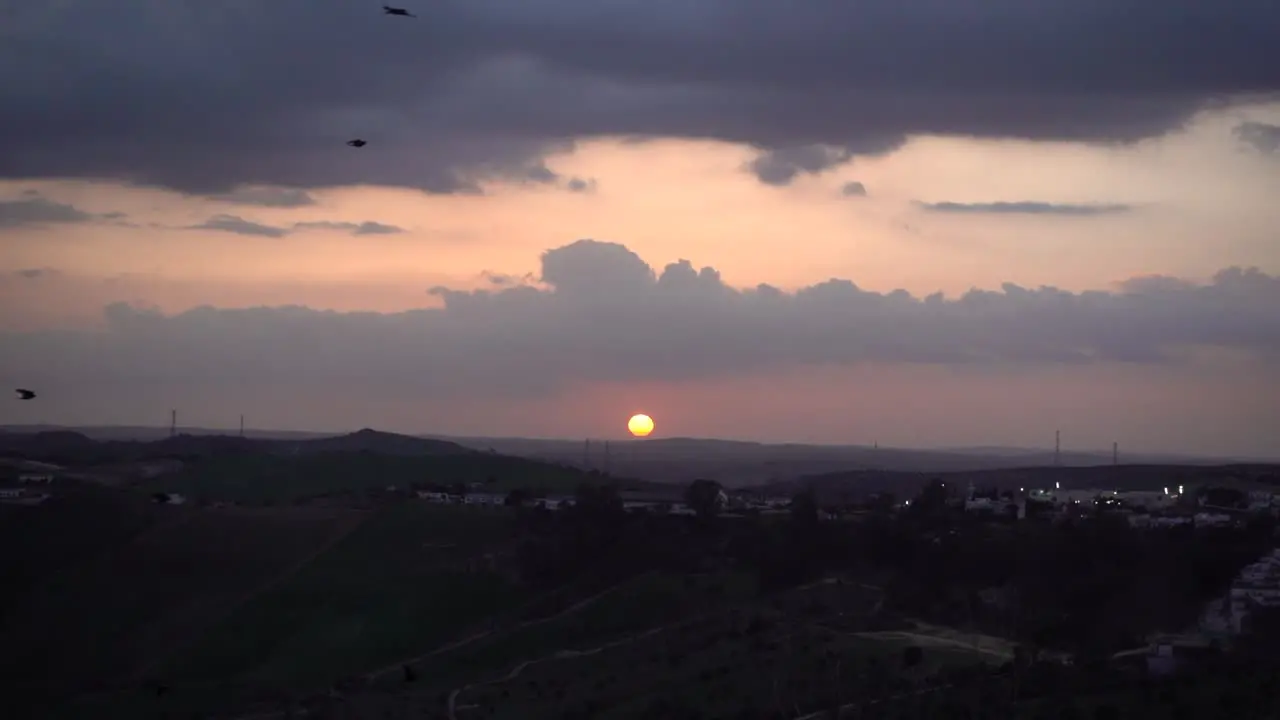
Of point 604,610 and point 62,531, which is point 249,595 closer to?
point 62,531

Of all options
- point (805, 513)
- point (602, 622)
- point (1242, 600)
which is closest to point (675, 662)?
point (602, 622)

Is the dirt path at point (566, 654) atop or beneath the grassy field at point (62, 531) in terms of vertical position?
beneath

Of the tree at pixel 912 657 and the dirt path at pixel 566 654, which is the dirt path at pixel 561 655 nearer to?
the dirt path at pixel 566 654

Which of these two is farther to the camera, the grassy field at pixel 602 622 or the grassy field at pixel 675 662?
the grassy field at pixel 602 622

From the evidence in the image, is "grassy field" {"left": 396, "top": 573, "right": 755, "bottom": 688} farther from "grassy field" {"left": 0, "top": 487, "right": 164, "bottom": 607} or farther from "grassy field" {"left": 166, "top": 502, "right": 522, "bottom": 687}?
"grassy field" {"left": 0, "top": 487, "right": 164, "bottom": 607}

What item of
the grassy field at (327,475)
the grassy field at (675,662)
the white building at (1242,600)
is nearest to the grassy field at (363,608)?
the grassy field at (675,662)

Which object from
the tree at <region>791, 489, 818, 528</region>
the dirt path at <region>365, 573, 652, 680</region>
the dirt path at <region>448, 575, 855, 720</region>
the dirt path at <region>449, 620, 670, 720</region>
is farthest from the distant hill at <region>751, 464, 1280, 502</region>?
the dirt path at <region>449, 620, 670, 720</region>

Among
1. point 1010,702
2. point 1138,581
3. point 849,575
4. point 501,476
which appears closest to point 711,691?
point 1010,702

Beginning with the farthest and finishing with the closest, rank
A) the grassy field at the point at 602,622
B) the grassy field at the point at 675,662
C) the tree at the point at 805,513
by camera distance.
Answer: the tree at the point at 805,513
the grassy field at the point at 602,622
the grassy field at the point at 675,662
